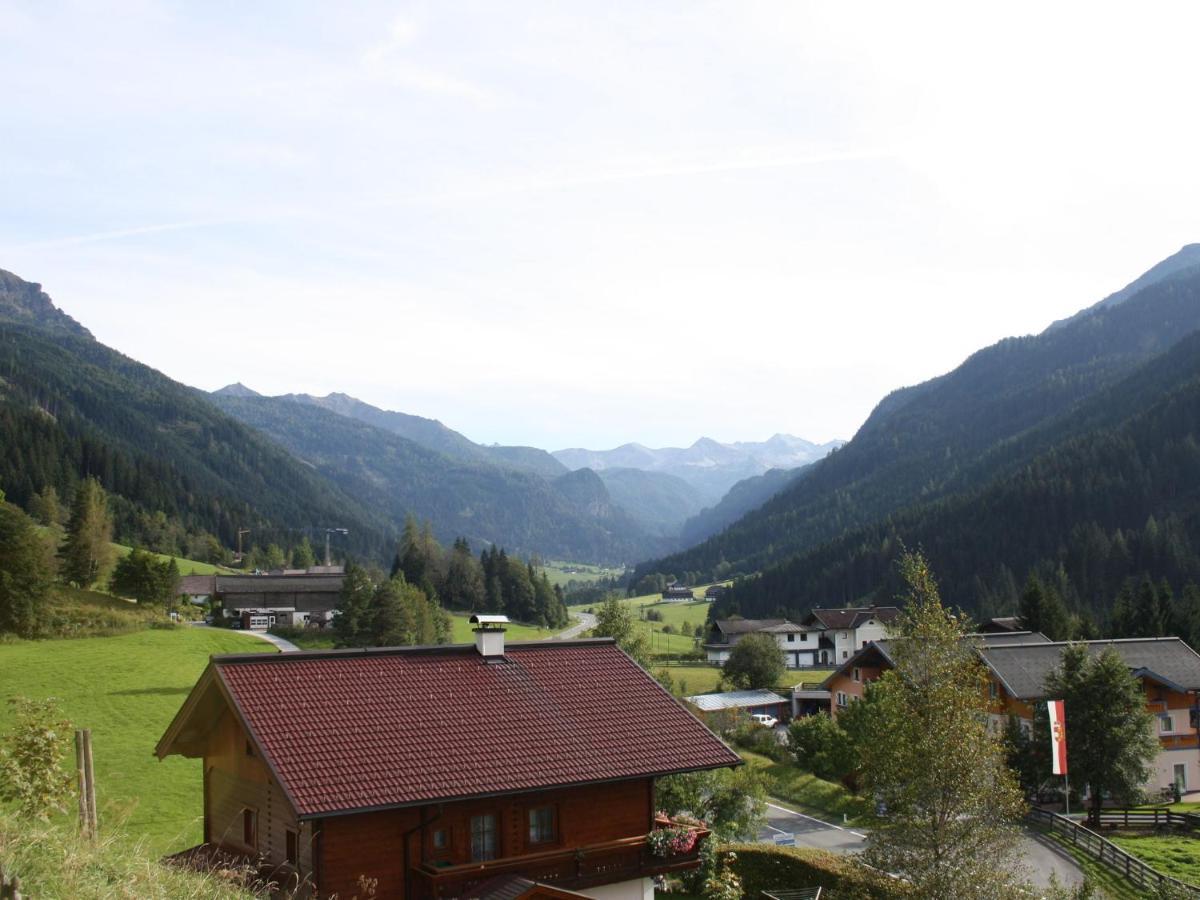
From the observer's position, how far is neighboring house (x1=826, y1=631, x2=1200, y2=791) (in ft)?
161

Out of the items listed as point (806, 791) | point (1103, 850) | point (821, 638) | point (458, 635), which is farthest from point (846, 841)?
point (821, 638)

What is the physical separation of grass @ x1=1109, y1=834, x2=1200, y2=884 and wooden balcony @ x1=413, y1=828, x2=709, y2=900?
20908mm

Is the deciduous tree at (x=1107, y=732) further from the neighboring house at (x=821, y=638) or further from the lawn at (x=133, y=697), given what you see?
the neighboring house at (x=821, y=638)

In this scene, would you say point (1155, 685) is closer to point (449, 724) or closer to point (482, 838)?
point (482, 838)

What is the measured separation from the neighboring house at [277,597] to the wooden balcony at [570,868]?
2701 inches

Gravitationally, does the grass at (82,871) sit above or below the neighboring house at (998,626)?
above

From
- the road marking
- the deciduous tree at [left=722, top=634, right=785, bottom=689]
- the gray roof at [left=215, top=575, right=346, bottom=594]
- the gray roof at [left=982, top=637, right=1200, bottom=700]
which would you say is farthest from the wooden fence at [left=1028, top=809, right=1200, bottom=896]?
the gray roof at [left=215, top=575, right=346, bottom=594]

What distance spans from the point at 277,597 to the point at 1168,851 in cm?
7498

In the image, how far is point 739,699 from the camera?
7031cm

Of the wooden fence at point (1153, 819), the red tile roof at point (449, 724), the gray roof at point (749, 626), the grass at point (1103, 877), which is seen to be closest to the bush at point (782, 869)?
the red tile roof at point (449, 724)

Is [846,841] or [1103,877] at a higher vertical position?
[1103,877]

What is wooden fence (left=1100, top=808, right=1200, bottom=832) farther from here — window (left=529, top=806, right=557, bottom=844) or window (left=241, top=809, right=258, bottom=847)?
window (left=241, top=809, right=258, bottom=847)

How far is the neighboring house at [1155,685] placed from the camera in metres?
49.2

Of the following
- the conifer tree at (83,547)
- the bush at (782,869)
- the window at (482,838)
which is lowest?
the bush at (782,869)
